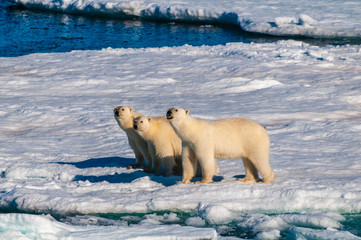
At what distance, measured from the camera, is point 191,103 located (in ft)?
30.9

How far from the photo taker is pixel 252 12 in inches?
823

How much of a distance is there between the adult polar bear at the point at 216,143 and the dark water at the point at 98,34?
13.2m

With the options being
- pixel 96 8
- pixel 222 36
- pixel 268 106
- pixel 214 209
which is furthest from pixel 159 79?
pixel 96 8

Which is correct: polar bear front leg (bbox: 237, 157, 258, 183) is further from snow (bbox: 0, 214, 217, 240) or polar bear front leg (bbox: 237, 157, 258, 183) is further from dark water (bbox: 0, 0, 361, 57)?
dark water (bbox: 0, 0, 361, 57)

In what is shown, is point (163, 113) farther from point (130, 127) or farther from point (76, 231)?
point (76, 231)

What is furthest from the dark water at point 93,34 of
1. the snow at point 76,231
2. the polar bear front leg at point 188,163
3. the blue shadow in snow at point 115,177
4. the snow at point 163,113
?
the snow at point 76,231

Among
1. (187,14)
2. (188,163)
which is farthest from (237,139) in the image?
(187,14)

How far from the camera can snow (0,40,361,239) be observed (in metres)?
4.35

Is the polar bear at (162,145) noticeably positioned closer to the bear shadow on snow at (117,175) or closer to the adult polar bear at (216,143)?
the bear shadow on snow at (117,175)

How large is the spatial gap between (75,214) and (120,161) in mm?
1667

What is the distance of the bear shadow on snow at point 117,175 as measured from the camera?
5.40 metres

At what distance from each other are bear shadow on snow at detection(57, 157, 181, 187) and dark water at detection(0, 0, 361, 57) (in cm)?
1217

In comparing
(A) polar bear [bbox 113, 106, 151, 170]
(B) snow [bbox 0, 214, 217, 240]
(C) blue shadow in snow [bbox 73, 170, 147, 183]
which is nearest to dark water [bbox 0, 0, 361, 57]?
A: (A) polar bear [bbox 113, 106, 151, 170]

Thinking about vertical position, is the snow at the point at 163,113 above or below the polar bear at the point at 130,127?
below
